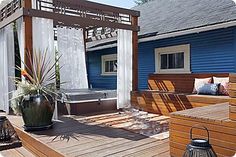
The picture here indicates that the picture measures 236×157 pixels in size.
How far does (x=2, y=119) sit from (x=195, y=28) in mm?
4634

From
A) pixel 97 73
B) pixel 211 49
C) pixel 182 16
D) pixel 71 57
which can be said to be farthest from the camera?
pixel 97 73

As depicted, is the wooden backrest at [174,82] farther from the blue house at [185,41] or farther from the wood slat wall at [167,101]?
the wood slat wall at [167,101]

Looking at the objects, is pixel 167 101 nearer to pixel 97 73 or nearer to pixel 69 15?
pixel 69 15

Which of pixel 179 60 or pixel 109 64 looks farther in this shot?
pixel 109 64

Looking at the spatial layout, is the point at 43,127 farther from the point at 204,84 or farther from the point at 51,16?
the point at 204,84

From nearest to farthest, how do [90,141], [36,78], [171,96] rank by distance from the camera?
[90,141] → [36,78] → [171,96]

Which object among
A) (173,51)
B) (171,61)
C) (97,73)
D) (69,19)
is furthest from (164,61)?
(97,73)

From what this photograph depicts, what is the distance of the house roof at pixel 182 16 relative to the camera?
606cm

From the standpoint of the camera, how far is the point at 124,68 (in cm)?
646

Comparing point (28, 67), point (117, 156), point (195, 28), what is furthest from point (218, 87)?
point (28, 67)

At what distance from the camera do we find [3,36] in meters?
5.95

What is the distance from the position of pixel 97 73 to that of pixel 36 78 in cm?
589

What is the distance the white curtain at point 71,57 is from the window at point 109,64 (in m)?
1.45

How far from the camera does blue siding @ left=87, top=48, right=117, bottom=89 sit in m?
9.69
